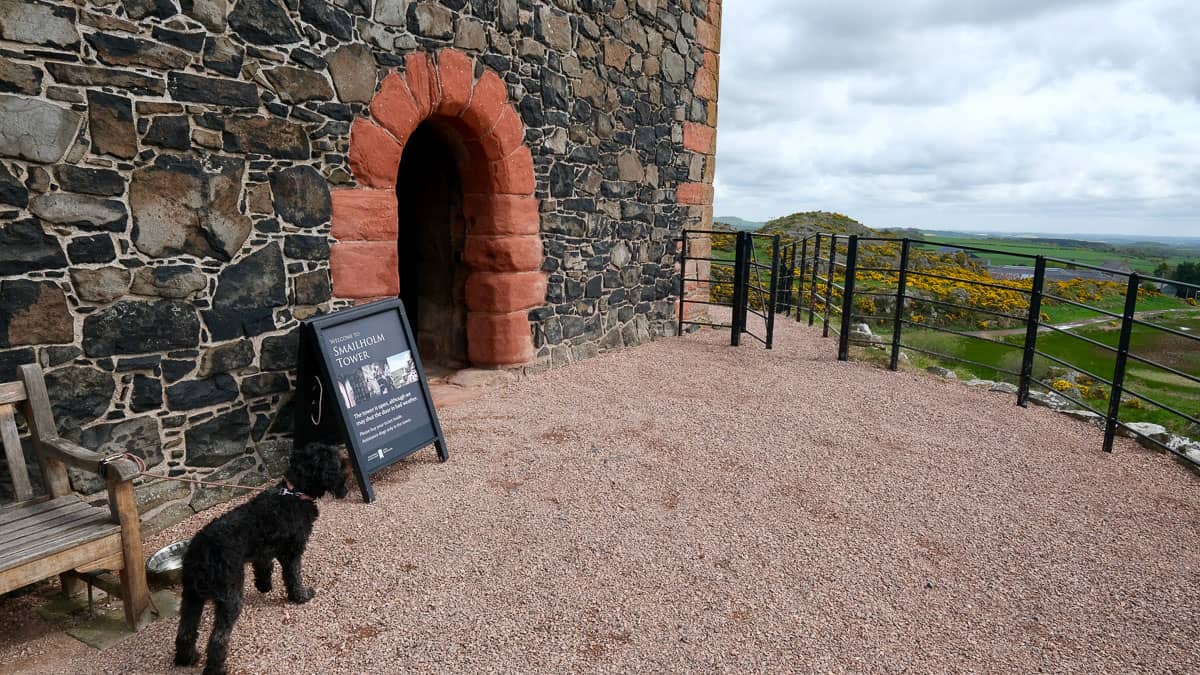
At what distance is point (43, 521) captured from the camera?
299 centimetres

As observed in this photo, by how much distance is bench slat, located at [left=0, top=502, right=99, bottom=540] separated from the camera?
112 inches

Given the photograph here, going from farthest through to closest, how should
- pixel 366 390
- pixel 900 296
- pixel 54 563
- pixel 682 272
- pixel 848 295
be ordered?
pixel 682 272
pixel 848 295
pixel 900 296
pixel 366 390
pixel 54 563

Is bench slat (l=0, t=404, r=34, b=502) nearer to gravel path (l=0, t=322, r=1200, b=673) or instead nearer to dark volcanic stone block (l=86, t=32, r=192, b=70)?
gravel path (l=0, t=322, r=1200, b=673)

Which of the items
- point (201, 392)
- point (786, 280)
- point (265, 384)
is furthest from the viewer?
point (786, 280)

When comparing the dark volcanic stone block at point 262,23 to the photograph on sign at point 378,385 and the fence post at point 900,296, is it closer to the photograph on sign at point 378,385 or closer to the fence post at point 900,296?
the photograph on sign at point 378,385

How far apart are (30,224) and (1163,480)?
6.77 m

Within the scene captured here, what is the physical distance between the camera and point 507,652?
2838mm

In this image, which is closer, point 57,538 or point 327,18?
point 57,538

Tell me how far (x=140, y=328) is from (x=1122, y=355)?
6.39 m

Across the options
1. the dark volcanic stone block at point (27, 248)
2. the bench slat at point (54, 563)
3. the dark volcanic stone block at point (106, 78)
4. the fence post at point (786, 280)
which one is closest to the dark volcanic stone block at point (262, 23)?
the dark volcanic stone block at point (106, 78)

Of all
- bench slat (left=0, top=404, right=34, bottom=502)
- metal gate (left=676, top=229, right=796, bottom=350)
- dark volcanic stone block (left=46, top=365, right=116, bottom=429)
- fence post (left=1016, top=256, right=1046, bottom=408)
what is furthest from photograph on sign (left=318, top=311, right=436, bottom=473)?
fence post (left=1016, top=256, right=1046, bottom=408)

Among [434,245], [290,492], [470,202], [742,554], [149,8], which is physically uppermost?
[149,8]

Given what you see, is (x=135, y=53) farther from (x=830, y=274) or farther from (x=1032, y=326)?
(x=830, y=274)

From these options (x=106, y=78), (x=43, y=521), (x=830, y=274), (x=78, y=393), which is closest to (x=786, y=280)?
(x=830, y=274)
